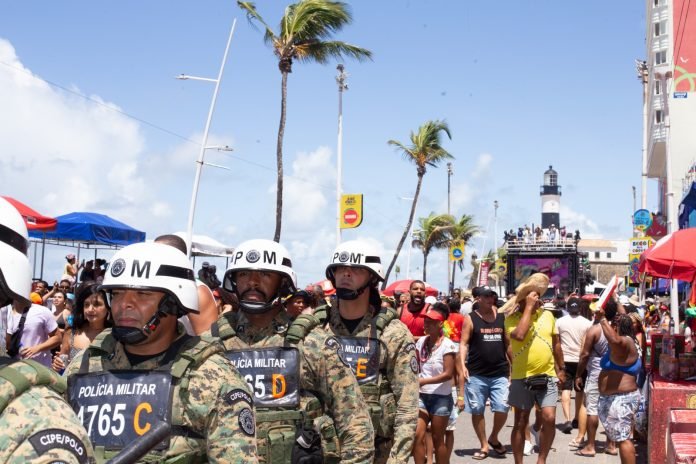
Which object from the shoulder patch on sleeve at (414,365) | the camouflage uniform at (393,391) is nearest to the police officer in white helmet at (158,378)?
the camouflage uniform at (393,391)

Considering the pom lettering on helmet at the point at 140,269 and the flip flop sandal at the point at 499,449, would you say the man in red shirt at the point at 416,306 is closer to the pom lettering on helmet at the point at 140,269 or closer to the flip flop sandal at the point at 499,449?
the flip flop sandal at the point at 499,449

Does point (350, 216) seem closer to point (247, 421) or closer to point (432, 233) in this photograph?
point (247, 421)

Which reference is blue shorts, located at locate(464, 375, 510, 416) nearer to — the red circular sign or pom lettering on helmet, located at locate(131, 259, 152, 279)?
pom lettering on helmet, located at locate(131, 259, 152, 279)

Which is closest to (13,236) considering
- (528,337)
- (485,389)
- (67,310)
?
(528,337)

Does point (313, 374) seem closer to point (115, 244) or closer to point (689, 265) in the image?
point (689, 265)

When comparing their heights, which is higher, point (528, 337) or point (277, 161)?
point (277, 161)

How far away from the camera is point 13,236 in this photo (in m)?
2.25

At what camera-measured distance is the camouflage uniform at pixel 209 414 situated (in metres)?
3.13

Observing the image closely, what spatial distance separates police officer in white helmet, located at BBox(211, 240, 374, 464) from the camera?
4625 millimetres

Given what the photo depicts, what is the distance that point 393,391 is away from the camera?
6.10 meters

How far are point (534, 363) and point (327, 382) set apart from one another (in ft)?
18.9

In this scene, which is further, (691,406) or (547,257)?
(547,257)

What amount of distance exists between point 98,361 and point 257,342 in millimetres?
1450

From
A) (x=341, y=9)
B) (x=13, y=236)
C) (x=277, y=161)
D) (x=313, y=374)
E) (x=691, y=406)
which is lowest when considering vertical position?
(x=691, y=406)
